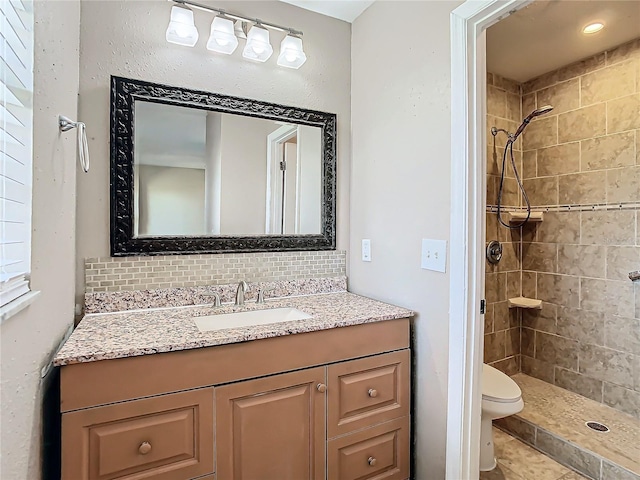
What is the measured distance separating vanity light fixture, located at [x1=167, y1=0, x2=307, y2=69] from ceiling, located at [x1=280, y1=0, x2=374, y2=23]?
0.47 ft

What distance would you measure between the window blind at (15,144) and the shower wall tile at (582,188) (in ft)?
9.88

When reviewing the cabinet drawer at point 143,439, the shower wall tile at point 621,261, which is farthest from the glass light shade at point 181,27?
the shower wall tile at point 621,261

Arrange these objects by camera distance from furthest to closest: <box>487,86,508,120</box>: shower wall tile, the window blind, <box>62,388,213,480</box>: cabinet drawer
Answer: <box>487,86,508,120</box>: shower wall tile
<box>62,388,213,480</box>: cabinet drawer
the window blind

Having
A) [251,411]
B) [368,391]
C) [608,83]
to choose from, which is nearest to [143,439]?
[251,411]

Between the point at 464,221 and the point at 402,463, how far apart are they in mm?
1109

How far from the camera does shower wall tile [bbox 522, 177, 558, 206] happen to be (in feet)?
8.76

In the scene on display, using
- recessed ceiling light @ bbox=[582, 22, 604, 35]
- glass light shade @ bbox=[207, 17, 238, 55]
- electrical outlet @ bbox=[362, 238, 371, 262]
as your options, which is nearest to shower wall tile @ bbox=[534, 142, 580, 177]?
recessed ceiling light @ bbox=[582, 22, 604, 35]

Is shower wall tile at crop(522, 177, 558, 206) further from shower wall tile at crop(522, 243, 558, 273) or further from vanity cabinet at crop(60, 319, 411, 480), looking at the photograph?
vanity cabinet at crop(60, 319, 411, 480)

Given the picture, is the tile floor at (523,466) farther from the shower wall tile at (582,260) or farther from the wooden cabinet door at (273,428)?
the shower wall tile at (582,260)

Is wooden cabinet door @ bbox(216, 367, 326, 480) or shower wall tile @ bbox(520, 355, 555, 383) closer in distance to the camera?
wooden cabinet door @ bbox(216, 367, 326, 480)

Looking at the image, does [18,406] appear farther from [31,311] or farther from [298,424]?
[298,424]

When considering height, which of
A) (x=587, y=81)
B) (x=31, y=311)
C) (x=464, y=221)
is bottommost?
(x=31, y=311)

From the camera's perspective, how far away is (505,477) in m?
1.87

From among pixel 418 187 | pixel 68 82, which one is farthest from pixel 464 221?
pixel 68 82
